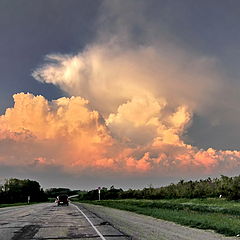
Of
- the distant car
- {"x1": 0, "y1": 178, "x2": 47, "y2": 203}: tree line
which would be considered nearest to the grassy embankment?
the distant car

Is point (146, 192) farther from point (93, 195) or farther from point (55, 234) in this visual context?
point (55, 234)

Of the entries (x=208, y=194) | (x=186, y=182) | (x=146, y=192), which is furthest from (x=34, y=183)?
(x=208, y=194)

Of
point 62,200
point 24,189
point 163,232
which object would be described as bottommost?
point 163,232

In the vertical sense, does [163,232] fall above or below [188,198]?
below

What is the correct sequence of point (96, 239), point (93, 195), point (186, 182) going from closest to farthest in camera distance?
point (96, 239) → point (186, 182) → point (93, 195)

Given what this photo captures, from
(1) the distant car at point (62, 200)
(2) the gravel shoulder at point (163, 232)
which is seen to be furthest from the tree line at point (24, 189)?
(2) the gravel shoulder at point (163, 232)

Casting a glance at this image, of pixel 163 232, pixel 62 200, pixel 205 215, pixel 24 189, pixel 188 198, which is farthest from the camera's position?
pixel 24 189

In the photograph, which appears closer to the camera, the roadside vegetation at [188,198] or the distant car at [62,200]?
the roadside vegetation at [188,198]

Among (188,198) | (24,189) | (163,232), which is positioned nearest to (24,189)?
(24,189)

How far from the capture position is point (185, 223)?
25.2 m

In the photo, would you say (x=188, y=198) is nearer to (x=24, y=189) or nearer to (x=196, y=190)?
(x=196, y=190)

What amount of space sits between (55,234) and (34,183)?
17990 centimetres

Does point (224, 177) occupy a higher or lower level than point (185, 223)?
higher

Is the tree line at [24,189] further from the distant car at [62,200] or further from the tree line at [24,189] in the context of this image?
the distant car at [62,200]
